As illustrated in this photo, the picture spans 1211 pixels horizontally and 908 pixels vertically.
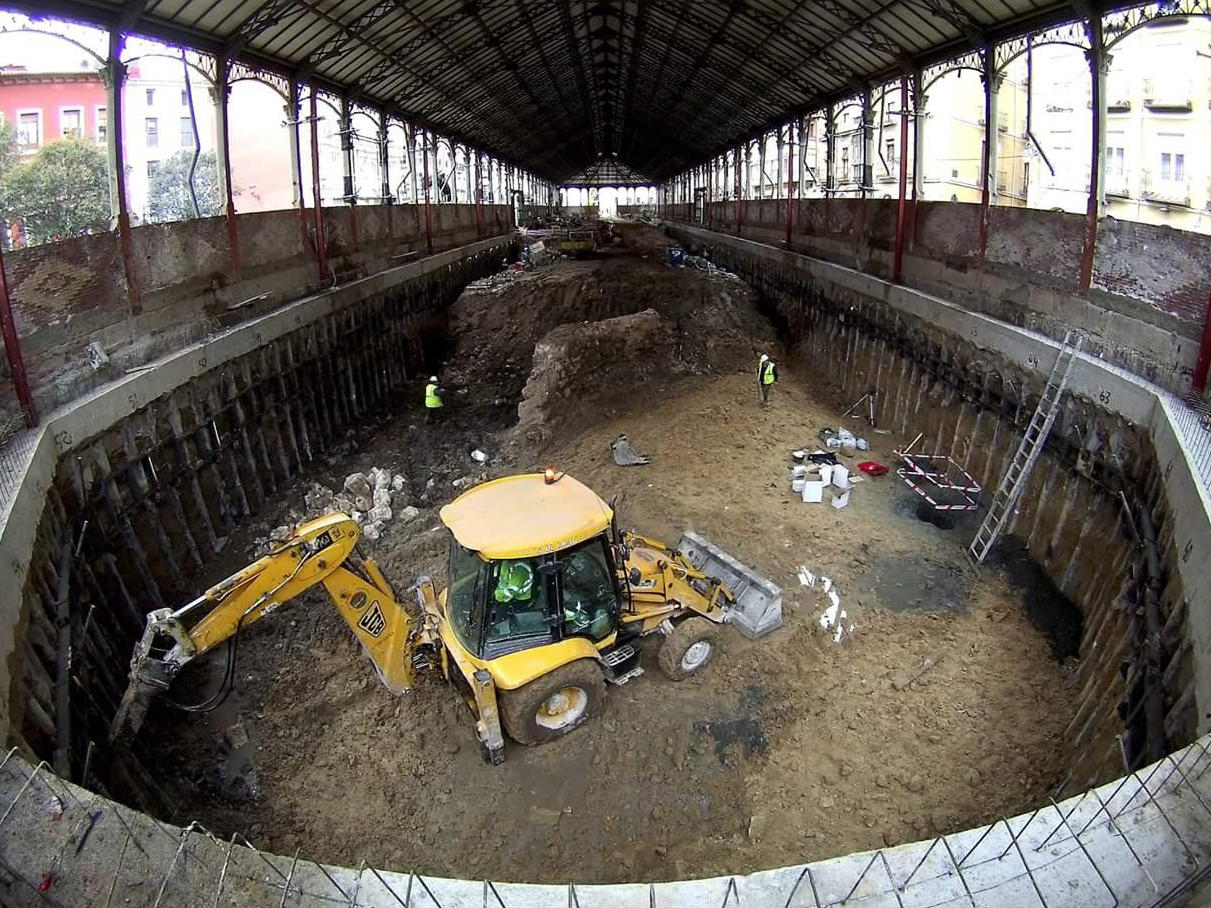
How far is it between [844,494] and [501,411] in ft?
27.5

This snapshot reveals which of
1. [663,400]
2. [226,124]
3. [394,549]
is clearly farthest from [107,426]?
[663,400]

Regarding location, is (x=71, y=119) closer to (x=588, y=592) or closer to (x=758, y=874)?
(x=588, y=592)

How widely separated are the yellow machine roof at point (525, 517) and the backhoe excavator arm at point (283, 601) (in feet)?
3.32

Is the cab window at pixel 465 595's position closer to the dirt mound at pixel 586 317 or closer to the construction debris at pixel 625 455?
the construction debris at pixel 625 455

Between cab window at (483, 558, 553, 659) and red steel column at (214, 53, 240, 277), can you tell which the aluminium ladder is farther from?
red steel column at (214, 53, 240, 277)

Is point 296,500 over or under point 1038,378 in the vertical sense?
under

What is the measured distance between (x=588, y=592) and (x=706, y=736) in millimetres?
1692

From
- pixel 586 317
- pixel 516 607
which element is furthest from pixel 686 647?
pixel 586 317

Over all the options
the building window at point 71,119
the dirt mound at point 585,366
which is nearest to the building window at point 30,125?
the building window at point 71,119

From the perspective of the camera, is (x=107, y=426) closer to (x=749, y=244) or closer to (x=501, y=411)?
(x=501, y=411)

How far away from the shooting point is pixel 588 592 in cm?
718

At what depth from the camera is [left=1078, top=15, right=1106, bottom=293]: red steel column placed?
1205 centimetres

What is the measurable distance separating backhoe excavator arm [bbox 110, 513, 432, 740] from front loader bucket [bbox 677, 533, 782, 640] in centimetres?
326

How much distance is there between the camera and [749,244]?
32.6m
